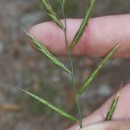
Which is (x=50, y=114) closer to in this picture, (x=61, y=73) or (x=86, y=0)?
(x=61, y=73)

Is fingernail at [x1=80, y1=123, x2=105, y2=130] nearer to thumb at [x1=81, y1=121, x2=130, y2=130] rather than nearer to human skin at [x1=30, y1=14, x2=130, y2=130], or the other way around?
thumb at [x1=81, y1=121, x2=130, y2=130]

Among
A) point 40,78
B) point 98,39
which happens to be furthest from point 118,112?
point 40,78

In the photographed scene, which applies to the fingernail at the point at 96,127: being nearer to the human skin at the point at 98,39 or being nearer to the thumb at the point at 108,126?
the thumb at the point at 108,126

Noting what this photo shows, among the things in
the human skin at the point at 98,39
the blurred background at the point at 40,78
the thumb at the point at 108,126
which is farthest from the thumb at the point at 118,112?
the blurred background at the point at 40,78

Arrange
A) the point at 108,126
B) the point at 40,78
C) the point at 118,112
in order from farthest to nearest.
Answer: the point at 40,78 < the point at 118,112 < the point at 108,126

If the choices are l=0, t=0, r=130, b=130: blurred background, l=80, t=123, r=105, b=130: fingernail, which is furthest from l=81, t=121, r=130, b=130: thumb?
l=0, t=0, r=130, b=130: blurred background

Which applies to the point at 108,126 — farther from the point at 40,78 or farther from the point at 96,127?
the point at 40,78

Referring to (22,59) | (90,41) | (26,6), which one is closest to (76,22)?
(90,41)
